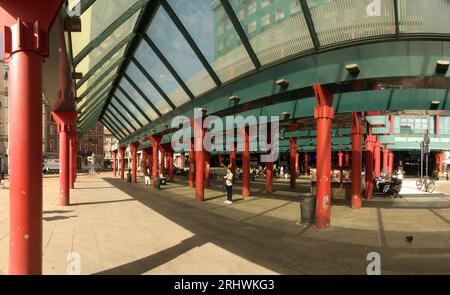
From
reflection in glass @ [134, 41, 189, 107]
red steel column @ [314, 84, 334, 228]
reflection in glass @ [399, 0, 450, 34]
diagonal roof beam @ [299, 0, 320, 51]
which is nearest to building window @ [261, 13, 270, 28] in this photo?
diagonal roof beam @ [299, 0, 320, 51]

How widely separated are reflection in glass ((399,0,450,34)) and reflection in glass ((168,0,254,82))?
15.2 feet

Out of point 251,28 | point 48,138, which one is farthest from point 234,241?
point 48,138

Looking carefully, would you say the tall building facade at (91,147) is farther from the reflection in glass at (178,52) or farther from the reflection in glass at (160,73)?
the reflection in glass at (178,52)

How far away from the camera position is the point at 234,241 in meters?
8.62

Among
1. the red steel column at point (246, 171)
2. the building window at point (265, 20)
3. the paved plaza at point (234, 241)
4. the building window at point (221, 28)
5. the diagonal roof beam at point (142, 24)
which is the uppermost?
the diagonal roof beam at point (142, 24)

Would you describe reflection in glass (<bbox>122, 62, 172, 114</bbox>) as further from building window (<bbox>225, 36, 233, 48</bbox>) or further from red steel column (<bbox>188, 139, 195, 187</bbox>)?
building window (<bbox>225, 36, 233, 48</bbox>)

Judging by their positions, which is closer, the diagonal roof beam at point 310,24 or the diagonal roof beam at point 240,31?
the diagonal roof beam at point 310,24

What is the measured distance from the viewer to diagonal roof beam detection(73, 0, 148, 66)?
11.5 metres

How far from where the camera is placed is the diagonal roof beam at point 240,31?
10141 millimetres

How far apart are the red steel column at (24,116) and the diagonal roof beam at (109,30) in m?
7.33

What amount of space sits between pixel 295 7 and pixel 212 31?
322 centimetres

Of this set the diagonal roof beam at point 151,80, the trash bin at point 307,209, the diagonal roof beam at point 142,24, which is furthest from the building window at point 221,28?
the diagonal roof beam at point 151,80
